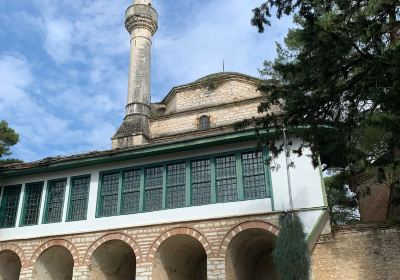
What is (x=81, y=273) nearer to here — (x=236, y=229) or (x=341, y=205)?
(x=236, y=229)

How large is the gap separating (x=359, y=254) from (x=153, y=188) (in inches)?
229

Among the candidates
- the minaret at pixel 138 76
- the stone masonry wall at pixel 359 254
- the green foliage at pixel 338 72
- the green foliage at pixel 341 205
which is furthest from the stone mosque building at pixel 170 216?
the green foliage at pixel 341 205

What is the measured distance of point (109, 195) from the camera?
13.8 metres

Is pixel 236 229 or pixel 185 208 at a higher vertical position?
pixel 185 208

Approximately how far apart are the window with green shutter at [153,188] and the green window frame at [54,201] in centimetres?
278

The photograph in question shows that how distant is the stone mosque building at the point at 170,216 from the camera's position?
11.7 m

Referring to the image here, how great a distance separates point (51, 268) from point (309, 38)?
10934 mm

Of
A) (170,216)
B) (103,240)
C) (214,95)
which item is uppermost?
(214,95)

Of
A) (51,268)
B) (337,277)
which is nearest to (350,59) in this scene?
(337,277)

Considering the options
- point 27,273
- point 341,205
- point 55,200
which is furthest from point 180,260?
point 341,205

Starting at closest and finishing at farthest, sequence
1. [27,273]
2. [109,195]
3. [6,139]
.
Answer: [27,273] < [109,195] < [6,139]

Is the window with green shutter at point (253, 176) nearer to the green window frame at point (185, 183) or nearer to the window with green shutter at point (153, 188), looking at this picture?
the green window frame at point (185, 183)

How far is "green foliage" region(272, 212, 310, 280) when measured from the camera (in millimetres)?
10469

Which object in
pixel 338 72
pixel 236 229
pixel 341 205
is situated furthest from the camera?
pixel 341 205
